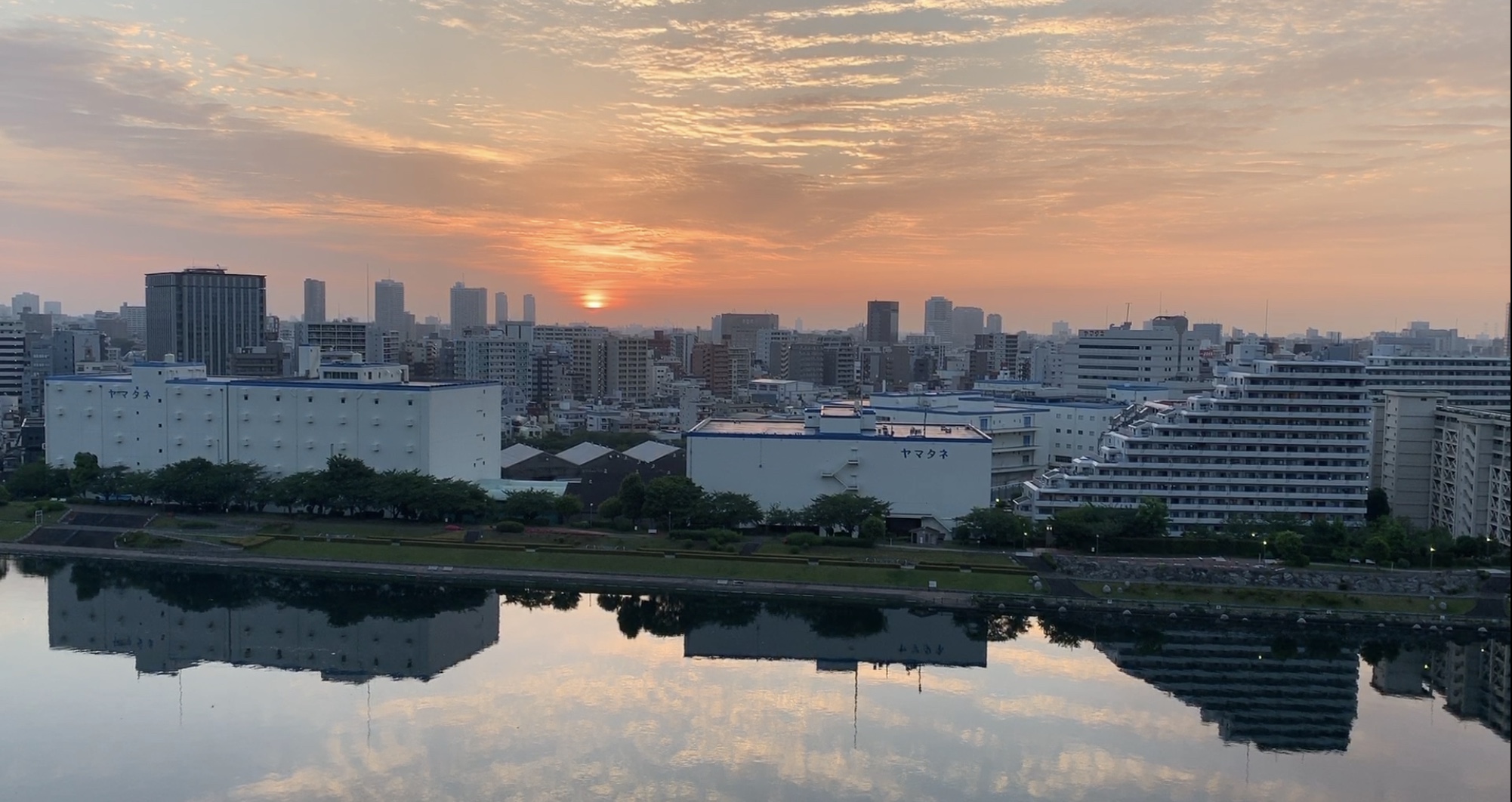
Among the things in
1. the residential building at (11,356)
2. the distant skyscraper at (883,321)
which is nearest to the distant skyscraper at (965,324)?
the distant skyscraper at (883,321)

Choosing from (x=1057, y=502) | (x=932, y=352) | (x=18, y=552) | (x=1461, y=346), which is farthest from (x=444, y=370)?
(x=1461, y=346)

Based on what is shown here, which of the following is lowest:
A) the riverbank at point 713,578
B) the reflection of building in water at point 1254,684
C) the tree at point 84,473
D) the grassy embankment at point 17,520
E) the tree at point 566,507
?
the reflection of building in water at point 1254,684

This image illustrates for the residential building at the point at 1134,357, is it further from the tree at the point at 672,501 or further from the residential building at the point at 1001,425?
the tree at the point at 672,501

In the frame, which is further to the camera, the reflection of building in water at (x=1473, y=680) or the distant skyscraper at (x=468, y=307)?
the distant skyscraper at (x=468, y=307)

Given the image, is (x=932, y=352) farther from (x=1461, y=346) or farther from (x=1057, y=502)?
(x=1057, y=502)

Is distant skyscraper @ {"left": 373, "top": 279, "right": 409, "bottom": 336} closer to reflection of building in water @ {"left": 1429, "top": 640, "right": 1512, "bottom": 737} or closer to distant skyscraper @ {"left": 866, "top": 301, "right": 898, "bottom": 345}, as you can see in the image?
distant skyscraper @ {"left": 866, "top": 301, "right": 898, "bottom": 345}

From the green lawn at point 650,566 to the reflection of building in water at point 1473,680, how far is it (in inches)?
180

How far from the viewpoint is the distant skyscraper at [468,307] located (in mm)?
84688

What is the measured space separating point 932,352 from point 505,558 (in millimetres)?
46200

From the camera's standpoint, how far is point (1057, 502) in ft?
55.4

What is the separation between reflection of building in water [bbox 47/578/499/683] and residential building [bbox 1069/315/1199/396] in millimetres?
20473

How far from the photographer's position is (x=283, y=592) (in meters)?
14.6

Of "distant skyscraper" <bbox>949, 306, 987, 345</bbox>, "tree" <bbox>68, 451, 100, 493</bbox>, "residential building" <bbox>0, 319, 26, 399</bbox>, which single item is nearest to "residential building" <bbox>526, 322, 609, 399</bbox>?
"residential building" <bbox>0, 319, 26, 399</bbox>

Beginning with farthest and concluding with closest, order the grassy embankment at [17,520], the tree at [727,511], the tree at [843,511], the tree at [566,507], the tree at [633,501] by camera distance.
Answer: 1. the tree at [566,507]
2. the tree at [633,501]
3. the grassy embankment at [17,520]
4. the tree at [727,511]
5. the tree at [843,511]
